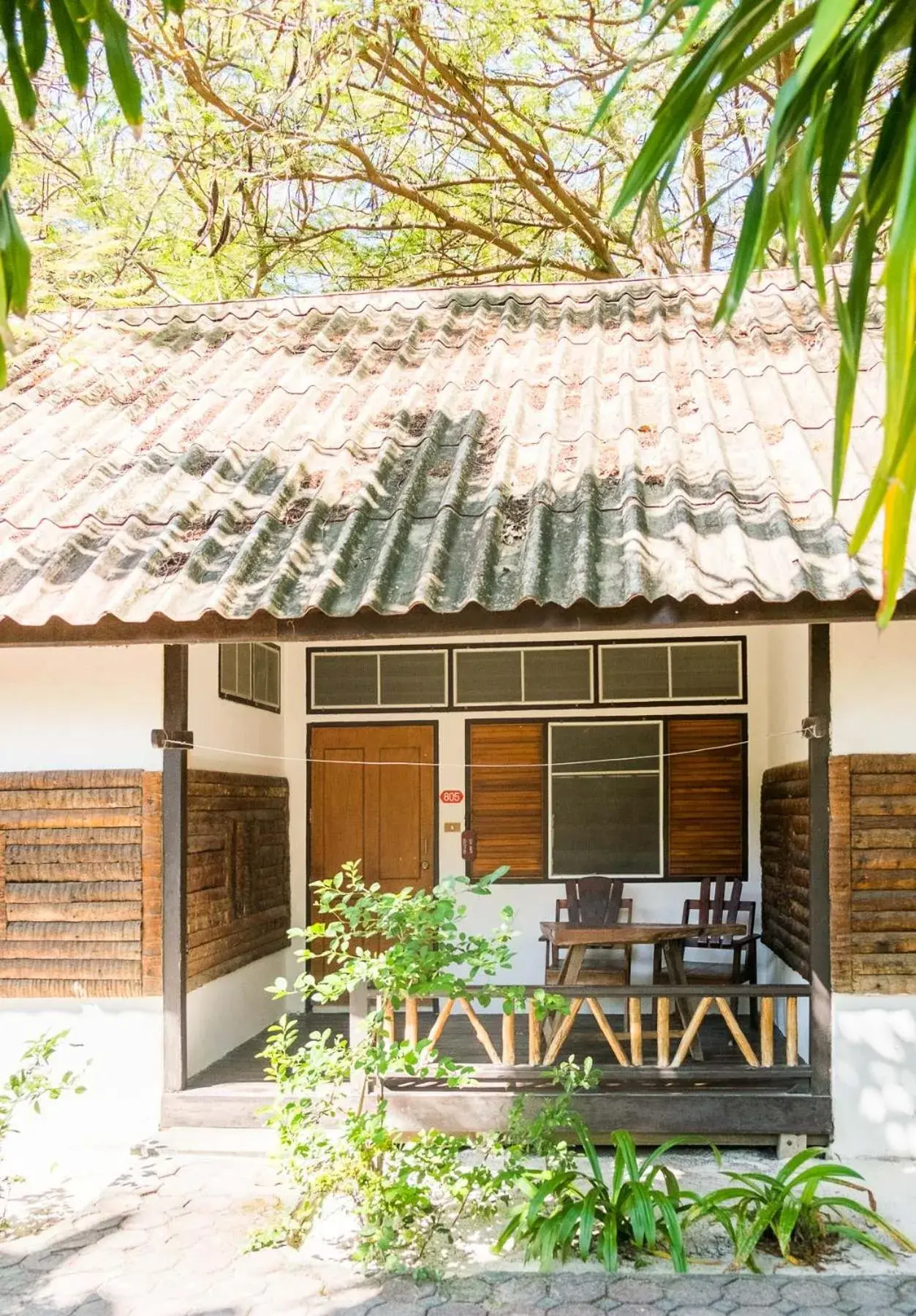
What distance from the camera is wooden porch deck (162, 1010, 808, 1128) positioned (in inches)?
233

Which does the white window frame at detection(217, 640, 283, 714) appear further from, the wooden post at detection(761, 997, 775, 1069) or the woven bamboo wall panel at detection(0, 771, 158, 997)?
the wooden post at detection(761, 997, 775, 1069)

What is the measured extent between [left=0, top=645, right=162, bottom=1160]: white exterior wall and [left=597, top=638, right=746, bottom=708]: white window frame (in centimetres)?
375

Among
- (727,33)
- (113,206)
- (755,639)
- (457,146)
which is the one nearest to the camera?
(727,33)

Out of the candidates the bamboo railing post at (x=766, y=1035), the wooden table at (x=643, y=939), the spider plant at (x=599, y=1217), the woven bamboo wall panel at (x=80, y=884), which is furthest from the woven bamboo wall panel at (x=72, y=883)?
A: the bamboo railing post at (x=766, y=1035)

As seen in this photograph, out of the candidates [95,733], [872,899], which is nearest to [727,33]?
[872,899]

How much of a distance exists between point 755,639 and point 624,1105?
4056 mm

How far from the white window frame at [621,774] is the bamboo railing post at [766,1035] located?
112 inches

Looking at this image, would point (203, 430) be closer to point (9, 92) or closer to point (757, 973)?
point (9, 92)

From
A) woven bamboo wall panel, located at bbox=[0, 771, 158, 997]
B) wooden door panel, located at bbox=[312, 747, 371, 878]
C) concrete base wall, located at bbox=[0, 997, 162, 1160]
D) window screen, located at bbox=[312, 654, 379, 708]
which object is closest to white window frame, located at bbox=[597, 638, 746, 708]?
window screen, located at bbox=[312, 654, 379, 708]

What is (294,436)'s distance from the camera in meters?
7.34

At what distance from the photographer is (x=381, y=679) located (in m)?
9.27

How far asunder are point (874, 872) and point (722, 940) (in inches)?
100

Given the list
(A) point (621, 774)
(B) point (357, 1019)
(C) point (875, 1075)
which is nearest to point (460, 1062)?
(B) point (357, 1019)

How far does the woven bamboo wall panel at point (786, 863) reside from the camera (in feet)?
22.8
